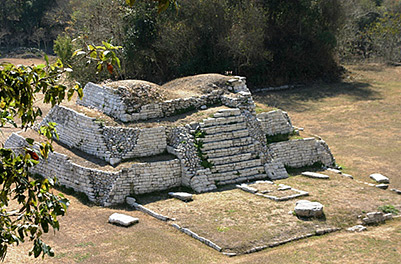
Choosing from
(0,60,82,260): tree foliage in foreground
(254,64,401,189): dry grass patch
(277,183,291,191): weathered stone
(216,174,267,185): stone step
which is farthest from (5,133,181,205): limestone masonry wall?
(0,60,82,260): tree foliage in foreground

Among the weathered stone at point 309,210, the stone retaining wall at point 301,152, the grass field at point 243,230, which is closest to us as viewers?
the grass field at point 243,230

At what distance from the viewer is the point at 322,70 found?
114 ft

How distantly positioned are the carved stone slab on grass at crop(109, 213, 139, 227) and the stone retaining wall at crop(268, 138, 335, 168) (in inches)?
231

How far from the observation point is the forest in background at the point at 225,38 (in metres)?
30.5

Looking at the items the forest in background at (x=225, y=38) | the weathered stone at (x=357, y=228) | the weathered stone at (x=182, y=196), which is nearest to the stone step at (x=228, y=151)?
the weathered stone at (x=182, y=196)

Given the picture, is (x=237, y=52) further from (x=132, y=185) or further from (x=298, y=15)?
(x=132, y=185)

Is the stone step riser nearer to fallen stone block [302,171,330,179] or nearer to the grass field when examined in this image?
the grass field

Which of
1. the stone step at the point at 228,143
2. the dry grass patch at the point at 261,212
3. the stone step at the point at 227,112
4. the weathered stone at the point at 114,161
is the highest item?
the stone step at the point at 227,112

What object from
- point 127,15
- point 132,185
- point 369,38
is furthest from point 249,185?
point 369,38

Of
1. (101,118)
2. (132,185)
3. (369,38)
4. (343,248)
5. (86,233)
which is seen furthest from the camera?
(369,38)

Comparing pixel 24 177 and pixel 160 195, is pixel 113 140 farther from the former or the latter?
pixel 24 177

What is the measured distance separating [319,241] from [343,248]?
2.21ft

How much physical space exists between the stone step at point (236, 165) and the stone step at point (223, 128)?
3.89ft

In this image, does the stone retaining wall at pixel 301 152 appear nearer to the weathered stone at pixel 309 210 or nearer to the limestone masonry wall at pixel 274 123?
the limestone masonry wall at pixel 274 123
